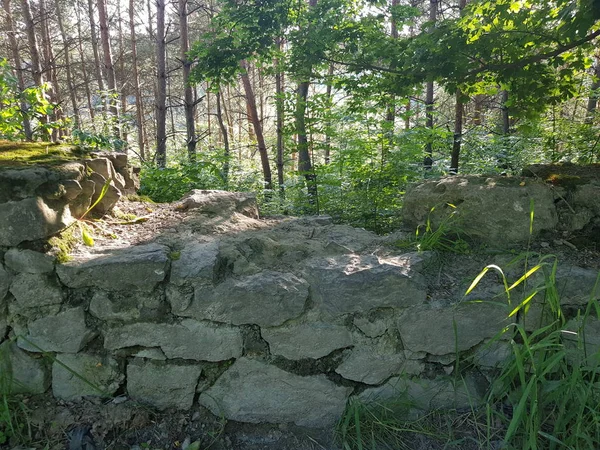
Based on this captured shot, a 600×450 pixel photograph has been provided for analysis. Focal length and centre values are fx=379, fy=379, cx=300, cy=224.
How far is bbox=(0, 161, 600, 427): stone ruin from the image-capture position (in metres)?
1.74

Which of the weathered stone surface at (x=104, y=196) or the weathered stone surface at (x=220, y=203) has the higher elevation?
the weathered stone surface at (x=104, y=196)

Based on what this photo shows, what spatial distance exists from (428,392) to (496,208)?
1033mm

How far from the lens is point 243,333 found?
177 cm

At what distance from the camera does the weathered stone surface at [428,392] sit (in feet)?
5.82

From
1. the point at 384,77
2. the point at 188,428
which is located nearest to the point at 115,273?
the point at 188,428

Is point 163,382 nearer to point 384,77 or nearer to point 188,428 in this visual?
point 188,428

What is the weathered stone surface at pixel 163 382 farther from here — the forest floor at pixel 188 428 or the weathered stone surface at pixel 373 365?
the weathered stone surface at pixel 373 365

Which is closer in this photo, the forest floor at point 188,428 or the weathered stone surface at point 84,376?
the forest floor at point 188,428

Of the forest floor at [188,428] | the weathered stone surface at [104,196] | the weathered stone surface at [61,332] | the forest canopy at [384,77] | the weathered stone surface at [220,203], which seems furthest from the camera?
the forest canopy at [384,77]

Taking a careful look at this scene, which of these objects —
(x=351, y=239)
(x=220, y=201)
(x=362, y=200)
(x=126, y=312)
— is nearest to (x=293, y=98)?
(x=362, y=200)

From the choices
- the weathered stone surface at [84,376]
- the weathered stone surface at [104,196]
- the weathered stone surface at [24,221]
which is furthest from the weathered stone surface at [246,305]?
the weathered stone surface at [104,196]

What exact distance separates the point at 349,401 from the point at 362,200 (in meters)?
1.82

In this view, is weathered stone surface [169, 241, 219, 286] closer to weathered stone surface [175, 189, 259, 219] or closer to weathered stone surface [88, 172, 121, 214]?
weathered stone surface [175, 189, 259, 219]

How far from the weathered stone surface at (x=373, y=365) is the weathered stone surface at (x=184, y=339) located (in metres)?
0.52
